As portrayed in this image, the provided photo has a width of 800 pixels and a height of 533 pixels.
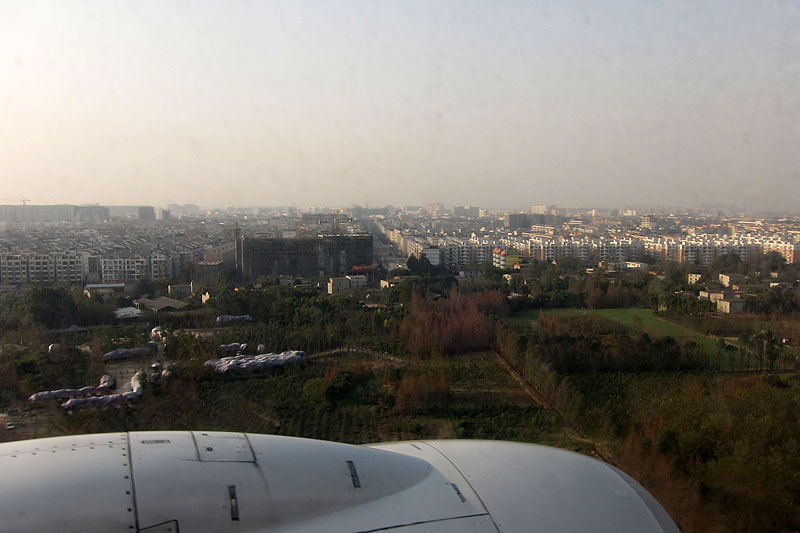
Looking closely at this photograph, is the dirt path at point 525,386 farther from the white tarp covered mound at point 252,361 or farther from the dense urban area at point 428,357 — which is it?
the white tarp covered mound at point 252,361

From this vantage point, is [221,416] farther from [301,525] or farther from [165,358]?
[301,525]

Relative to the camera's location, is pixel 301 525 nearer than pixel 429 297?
Yes

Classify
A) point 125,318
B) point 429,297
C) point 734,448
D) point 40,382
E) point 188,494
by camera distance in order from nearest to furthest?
1. point 188,494
2. point 734,448
3. point 40,382
4. point 125,318
5. point 429,297

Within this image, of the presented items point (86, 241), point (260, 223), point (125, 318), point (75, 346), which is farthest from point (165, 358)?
point (260, 223)

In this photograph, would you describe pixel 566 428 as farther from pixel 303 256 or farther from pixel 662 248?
pixel 662 248

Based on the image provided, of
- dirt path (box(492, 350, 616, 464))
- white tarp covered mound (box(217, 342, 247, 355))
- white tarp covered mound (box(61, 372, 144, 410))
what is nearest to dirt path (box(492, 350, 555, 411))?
dirt path (box(492, 350, 616, 464))

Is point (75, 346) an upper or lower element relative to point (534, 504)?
lower

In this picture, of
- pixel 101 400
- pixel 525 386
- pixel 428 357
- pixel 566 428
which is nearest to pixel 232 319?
pixel 428 357
